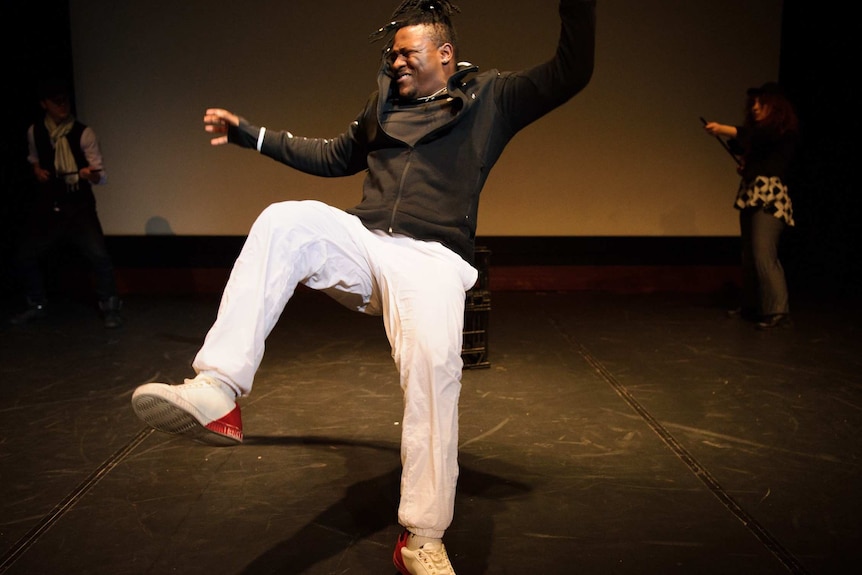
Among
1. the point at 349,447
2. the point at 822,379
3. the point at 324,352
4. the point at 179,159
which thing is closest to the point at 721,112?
the point at 822,379

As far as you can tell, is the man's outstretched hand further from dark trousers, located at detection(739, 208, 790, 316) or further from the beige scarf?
dark trousers, located at detection(739, 208, 790, 316)

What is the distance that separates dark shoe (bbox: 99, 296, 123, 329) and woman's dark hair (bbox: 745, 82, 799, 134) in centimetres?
416

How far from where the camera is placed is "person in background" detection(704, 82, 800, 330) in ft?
16.3

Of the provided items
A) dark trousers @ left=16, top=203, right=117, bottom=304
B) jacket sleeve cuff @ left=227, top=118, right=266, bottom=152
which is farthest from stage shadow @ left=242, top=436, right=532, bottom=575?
dark trousers @ left=16, top=203, right=117, bottom=304

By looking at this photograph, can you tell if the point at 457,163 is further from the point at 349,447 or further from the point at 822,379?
the point at 822,379

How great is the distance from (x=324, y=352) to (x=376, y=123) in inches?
90.7

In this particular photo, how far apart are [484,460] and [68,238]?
3.48m

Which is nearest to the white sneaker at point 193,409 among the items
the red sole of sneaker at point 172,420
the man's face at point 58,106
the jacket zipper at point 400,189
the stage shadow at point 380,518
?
the red sole of sneaker at point 172,420

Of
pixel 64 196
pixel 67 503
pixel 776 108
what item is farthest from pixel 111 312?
pixel 776 108

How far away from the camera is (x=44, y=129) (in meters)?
5.11

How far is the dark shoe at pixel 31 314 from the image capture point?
17.1 feet

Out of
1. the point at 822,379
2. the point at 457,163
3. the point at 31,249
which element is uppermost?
the point at 457,163

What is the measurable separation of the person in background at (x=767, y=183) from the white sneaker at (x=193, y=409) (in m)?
4.08

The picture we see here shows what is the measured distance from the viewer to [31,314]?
5301mm
